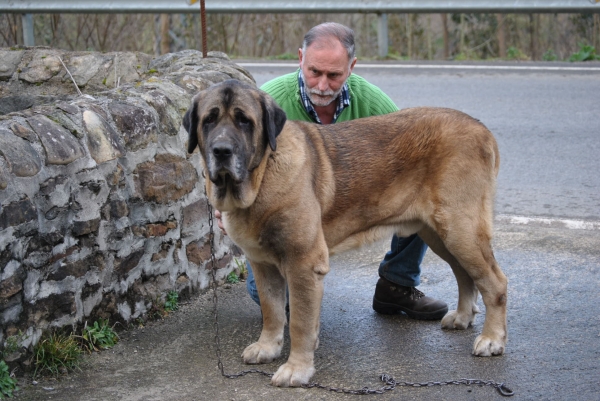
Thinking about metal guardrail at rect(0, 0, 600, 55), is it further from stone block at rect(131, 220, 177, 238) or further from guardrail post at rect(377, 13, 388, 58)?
stone block at rect(131, 220, 177, 238)

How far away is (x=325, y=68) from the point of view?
4836 millimetres

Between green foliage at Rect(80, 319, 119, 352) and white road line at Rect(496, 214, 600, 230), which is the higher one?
white road line at Rect(496, 214, 600, 230)

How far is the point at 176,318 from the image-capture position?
195 inches

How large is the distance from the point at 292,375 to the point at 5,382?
1.41 metres

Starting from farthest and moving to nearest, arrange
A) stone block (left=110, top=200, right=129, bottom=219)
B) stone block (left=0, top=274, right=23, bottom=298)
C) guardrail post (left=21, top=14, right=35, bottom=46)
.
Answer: guardrail post (left=21, top=14, right=35, bottom=46)
stone block (left=110, top=200, right=129, bottom=219)
stone block (left=0, top=274, right=23, bottom=298)

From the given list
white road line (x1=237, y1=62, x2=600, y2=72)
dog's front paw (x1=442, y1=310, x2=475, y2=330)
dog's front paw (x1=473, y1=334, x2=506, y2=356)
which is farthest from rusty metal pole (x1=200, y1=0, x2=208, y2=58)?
white road line (x1=237, y1=62, x2=600, y2=72)

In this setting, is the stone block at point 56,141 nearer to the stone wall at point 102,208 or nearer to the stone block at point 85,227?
the stone wall at point 102,208

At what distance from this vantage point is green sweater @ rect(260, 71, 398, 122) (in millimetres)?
5094

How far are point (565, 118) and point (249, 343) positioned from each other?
20.4 feet

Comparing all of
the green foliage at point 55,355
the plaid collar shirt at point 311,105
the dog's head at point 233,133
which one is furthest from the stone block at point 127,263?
the plaid collar shirt at point 311,105

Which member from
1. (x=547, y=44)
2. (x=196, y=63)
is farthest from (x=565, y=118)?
(x=547, y=44)

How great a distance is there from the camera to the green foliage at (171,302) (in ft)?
16.5

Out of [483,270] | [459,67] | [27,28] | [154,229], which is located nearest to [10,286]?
[154,229]

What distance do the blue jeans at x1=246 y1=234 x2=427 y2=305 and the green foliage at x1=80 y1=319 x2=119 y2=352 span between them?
3.14 feet
